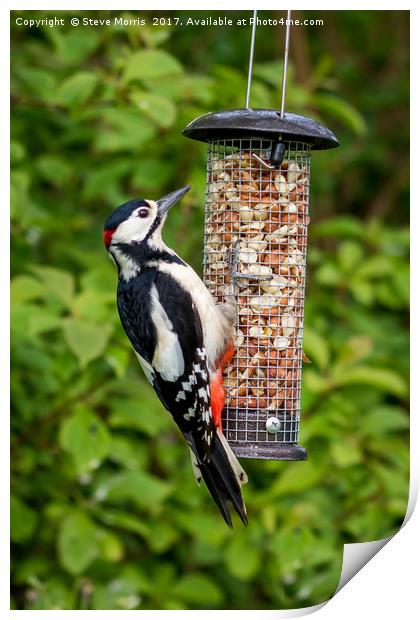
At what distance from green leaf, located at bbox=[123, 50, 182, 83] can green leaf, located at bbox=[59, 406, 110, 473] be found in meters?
1.03

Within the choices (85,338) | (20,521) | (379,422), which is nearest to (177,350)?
(85,338)

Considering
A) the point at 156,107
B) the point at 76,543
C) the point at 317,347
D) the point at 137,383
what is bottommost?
the point at 76,543

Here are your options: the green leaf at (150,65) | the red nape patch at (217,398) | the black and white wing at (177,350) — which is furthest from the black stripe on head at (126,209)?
the green leaf at (150,65)

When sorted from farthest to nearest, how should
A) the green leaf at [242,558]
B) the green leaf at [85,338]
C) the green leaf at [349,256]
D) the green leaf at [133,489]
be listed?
1. the green leaf at [349,256]
2. the green leaf at [242,558]
3. the green leaf at [133,489]
4. the green leaf at [85,338]

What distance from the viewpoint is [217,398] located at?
2.26 meters

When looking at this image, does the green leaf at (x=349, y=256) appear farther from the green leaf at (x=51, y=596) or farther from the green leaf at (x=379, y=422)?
the green leaf at (x=51, y=596)

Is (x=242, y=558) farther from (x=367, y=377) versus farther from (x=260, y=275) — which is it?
(x=260, y=275)

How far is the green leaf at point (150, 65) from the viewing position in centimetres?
271

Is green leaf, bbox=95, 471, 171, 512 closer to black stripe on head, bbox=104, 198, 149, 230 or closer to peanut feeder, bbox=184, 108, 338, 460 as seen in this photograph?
peanut feeder, bbox=184, 108, 338, 460

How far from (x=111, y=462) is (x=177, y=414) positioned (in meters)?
1.21

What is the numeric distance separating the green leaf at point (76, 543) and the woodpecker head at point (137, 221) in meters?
1.09

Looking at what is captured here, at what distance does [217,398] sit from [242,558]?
1133mm

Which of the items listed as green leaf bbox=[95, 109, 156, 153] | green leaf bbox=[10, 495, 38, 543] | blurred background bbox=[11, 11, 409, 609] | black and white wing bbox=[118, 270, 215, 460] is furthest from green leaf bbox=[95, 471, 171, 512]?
green leaf bbox=[95, 109, 156, 153]
